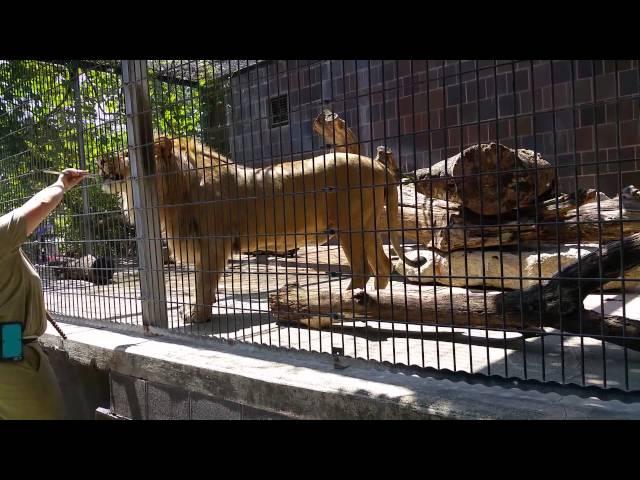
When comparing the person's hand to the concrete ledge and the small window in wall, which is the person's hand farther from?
the concrete ledge

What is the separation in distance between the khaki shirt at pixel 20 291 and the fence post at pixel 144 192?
5.34 feet

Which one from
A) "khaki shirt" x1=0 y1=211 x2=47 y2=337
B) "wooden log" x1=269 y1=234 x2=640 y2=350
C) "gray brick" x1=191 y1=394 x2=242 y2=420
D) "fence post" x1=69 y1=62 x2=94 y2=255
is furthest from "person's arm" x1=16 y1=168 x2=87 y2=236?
"fence post" x1=69 y1=62 x2=94 y2=255

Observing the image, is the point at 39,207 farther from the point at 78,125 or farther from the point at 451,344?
the point at 451,344

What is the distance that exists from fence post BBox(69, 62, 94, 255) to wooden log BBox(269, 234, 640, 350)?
8.20 feet

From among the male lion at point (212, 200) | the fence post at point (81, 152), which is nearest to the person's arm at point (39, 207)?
the male lion at point (212, 200)

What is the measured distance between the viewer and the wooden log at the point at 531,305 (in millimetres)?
3316

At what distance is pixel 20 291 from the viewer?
3.53m

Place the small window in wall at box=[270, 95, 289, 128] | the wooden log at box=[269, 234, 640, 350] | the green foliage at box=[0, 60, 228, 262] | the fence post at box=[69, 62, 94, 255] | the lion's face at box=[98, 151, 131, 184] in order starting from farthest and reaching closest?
the fence post at box=[69, 62, 94, 255] → the lion's face at box=[98, 151, 131, 184] → the green foliage at box=[0, 60, 228, 262] → the small window in wall at box=[270, 95, 289, 128] → the wooden log at box=[269, 234, 640, 350]

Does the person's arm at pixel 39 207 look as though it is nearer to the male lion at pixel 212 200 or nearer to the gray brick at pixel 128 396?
the male lion at pixel 212 200

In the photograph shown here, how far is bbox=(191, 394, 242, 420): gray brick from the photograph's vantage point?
12.9 ft

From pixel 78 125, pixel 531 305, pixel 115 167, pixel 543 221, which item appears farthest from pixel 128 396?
pixel 543 221

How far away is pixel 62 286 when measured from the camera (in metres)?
6.83

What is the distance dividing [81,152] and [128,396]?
2.67 m
